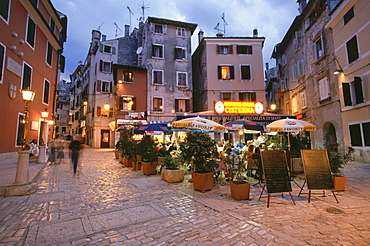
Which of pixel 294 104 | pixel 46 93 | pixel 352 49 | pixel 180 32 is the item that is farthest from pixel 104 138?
pixel 352 49

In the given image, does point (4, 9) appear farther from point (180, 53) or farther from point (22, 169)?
point (180, 53)

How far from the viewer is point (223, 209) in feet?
14.6

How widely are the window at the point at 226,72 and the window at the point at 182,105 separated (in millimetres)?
4989

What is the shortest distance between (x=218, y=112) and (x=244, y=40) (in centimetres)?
1204

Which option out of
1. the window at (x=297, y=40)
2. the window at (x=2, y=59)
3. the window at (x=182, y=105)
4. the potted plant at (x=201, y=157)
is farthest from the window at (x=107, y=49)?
the potted plant at (x=201, y=157)

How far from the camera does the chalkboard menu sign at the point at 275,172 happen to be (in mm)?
4746

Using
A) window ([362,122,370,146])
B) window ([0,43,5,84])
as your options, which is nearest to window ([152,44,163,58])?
window ([0,43,5,84])

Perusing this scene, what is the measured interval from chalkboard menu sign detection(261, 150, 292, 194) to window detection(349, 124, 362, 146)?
1018 cm

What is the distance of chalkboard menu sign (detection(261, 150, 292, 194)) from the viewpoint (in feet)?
15.6

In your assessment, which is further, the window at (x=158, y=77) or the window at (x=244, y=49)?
the window at (x=158, y=77)

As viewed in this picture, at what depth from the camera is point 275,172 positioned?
4914 millimetres

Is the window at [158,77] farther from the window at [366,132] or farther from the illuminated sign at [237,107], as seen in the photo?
the window at [366,132]

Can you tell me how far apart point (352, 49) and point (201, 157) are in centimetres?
1295

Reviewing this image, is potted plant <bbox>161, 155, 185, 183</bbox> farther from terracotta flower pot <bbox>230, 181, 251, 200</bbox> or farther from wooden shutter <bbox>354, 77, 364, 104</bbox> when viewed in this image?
wooden shutter <bbox>354, 77, 364, 104</bbox>
